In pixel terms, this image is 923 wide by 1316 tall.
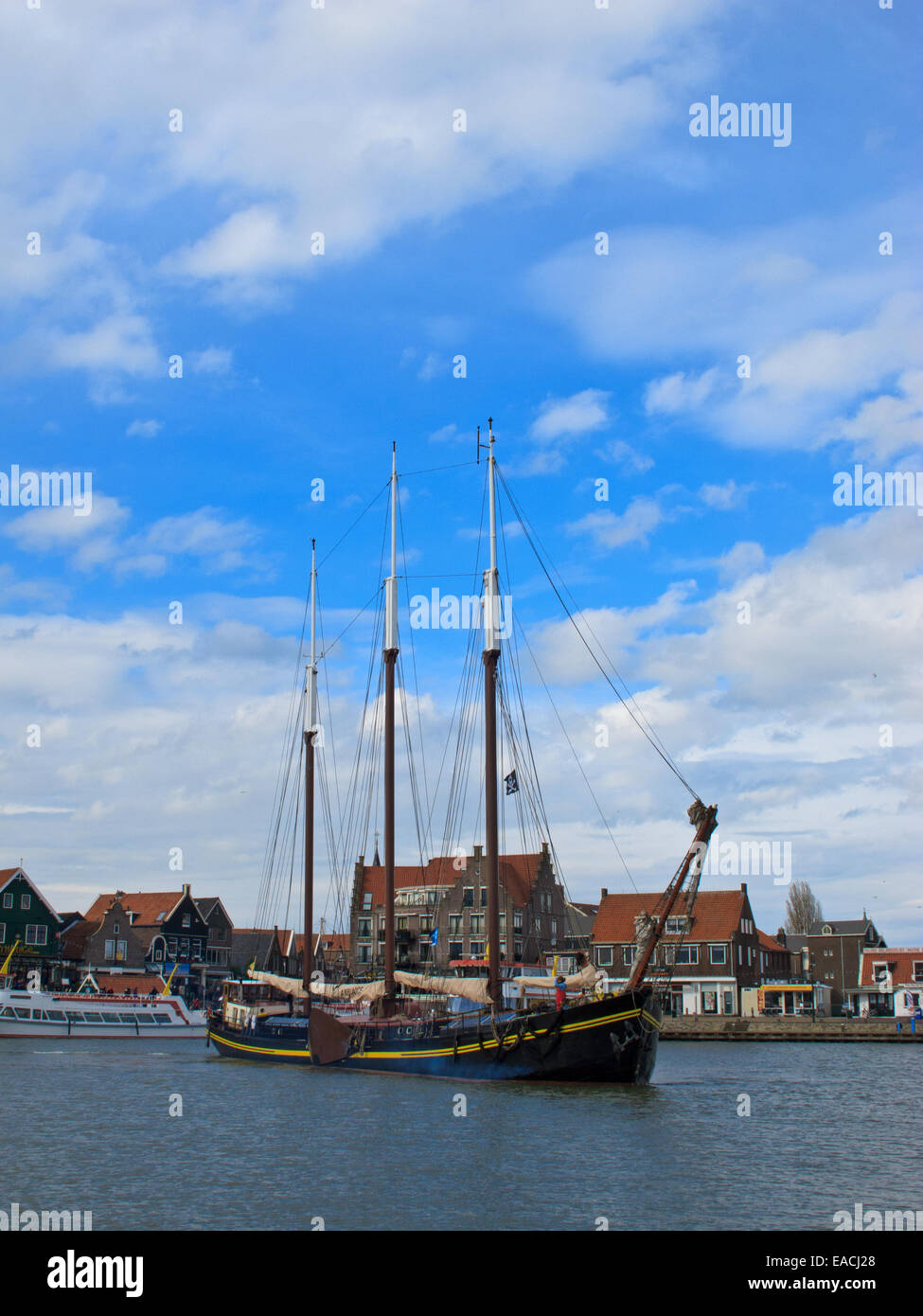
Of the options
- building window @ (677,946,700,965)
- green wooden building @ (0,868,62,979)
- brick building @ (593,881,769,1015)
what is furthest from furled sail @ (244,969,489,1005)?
building window @ (677,946,700,965)

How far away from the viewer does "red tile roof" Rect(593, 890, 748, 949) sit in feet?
332

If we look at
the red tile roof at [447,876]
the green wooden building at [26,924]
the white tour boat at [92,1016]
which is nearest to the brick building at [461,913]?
the red tile roof at [447,876]

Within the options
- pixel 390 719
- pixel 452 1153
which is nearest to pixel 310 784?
pixel 390 719

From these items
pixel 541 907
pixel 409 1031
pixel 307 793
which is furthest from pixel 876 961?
pixel 409 1031

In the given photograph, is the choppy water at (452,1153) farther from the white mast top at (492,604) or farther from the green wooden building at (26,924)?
the green wooden building at (26,924)

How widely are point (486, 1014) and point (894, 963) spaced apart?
71103 millimetres

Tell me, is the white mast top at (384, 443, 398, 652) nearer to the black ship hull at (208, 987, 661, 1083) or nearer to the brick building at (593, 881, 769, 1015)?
the black ship hull at (208, 987, 661, 1083)

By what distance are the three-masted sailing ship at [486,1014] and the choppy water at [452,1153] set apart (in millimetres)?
1261

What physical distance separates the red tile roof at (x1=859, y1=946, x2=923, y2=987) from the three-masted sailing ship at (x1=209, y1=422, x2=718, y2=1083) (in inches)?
2328

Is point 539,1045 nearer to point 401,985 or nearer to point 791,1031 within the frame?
point 401,985

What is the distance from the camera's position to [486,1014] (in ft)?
147

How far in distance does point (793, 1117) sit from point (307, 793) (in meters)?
39.0

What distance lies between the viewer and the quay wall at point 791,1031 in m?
88.9

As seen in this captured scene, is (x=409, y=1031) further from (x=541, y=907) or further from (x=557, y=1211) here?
(x=541, y=907)
